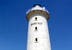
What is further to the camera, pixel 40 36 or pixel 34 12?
pixel 34 12

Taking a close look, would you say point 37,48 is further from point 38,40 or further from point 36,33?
point 36,33

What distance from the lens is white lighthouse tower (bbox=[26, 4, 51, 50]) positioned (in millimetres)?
20781

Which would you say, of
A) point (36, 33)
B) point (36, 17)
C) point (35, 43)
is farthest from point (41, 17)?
point (35, 43)

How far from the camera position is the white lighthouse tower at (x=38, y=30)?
2078 cm

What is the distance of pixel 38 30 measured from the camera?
22219mm

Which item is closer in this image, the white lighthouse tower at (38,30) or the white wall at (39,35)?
the white wall at (39,35)

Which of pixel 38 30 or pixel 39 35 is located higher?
pixel 38 30

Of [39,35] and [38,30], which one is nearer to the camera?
[39,35]

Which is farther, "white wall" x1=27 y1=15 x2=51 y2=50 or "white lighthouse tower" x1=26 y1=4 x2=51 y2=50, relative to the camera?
"white lighthouse tower" x1=26 y1=4 x2=51 y2=50

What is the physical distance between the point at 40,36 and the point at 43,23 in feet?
10.7

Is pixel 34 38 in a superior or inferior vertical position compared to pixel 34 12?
inferior

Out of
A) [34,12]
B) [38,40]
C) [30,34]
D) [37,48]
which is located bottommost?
[37,48]

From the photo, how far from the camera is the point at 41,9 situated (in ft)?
80.9

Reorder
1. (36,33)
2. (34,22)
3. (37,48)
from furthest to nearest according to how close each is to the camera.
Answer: (34,22) < (36,33) < (37,48)
